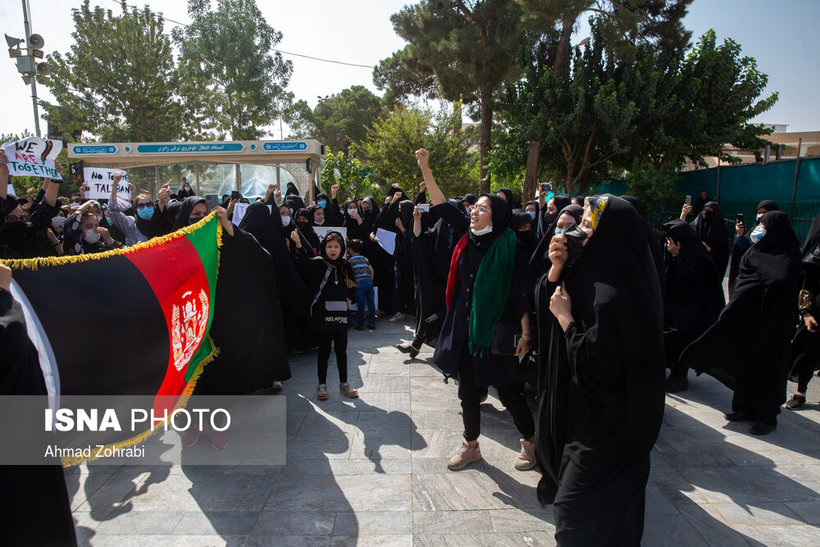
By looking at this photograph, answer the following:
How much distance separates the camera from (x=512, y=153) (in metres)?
17.1

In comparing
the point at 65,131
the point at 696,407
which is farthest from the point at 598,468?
the point at 65,131

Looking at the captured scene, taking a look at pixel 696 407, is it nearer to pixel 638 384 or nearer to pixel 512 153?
pixel 638 384

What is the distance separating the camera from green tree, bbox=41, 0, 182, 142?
87.7 feet

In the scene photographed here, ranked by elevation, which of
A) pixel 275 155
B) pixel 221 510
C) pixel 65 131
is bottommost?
pixel 221 510

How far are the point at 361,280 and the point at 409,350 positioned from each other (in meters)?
1.35

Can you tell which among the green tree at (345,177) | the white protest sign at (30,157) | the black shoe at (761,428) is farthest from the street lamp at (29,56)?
the black shoe at (761,428)

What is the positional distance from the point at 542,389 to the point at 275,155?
1641 cm

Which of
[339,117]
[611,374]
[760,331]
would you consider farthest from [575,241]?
[339,117]

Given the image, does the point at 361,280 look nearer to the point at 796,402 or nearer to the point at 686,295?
the point at 686,295

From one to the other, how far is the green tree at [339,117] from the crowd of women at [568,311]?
3209 cm

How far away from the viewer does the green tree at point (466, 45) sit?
19.1 meters

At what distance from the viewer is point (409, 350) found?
604 centimetres

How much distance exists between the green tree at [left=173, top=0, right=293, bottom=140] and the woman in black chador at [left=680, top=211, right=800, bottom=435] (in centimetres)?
3267

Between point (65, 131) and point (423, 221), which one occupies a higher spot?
point (65, 131)
